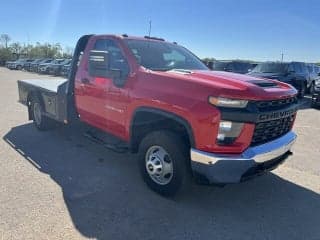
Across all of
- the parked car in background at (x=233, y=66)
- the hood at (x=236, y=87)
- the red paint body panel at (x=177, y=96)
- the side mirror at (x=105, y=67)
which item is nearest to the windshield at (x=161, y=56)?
the red paint body panel at (x=177, y=96)

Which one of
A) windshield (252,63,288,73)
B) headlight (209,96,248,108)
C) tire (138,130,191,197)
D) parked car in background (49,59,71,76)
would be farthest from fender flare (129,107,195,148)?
parked car in background (49,59,71,76)

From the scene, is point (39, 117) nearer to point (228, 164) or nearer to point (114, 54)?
point (114, 54)

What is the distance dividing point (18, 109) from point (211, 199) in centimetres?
791

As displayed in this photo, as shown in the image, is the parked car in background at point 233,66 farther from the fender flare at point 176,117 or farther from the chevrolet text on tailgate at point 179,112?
the fender flare at point 176,117

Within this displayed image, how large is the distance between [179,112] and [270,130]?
1132 millimetres

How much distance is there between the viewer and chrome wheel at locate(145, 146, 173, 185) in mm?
4121

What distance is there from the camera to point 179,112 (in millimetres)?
3746

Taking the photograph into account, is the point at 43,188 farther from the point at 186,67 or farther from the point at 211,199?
the point at 186,67

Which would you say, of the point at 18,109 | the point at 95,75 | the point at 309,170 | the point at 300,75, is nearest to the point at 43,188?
the point at 95,75

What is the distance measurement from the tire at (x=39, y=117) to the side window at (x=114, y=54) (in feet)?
8.11

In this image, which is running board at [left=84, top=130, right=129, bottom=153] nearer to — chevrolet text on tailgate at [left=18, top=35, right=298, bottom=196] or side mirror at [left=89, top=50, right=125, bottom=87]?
chevrolet text on tailgate at [left=18, top=35, right=298, bottom=196]

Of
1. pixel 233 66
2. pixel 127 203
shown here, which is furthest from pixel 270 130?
pixel 233 66

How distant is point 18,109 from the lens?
10.2 meters

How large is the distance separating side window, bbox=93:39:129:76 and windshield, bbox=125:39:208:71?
19 cm
